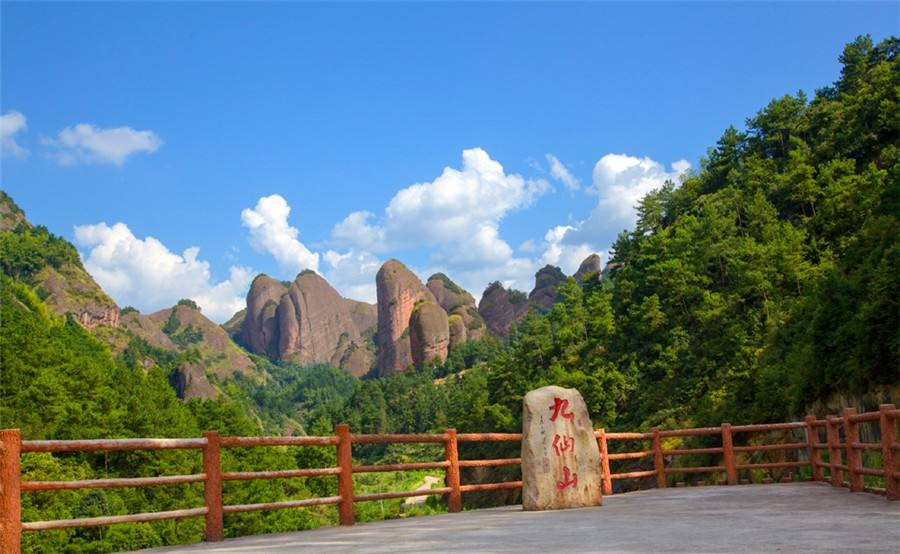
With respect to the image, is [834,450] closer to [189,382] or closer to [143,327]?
[189,382]

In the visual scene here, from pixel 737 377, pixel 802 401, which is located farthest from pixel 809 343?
pixel 737 377

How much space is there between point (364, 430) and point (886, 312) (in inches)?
3398

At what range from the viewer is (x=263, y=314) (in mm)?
193875

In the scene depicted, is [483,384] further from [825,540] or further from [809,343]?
[825,540]

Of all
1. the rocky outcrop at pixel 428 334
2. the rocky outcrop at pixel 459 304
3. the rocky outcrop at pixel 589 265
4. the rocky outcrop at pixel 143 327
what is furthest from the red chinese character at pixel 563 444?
the rocky outcrop at pixel 143 327

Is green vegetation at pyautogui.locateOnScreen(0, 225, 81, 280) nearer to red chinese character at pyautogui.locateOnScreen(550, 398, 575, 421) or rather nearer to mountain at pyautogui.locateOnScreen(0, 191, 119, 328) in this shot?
mountain at pyautogui.locateOnScreen(0, 191, 119, 328)

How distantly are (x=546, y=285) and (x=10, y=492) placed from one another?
5095 inches

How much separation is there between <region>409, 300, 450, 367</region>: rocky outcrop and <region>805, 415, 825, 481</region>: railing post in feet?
346

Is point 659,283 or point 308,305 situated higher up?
point 308,305

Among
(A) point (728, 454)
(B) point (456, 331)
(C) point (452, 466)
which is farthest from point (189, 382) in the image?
(C) point (452, 466)

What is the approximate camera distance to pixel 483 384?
3024 inches

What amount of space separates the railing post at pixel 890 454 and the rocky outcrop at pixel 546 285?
12307 centimetres

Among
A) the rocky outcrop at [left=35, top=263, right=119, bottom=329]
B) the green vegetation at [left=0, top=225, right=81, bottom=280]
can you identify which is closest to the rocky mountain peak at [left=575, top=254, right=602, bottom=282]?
the rocky outcrop at [left=35, top=263, right=119, bottom=329]

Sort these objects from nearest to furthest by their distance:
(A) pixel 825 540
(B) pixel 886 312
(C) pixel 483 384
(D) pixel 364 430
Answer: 1. (A) pixel 825 540
2. (B) pixel 886 312
3. (C) pixel 483 384
4. (D) pixel 364 430
